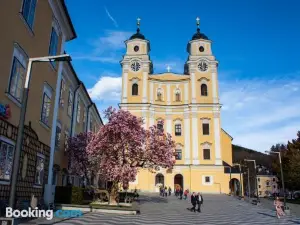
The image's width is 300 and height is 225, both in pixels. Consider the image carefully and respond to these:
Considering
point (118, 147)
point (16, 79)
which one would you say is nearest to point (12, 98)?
point (16, 79)

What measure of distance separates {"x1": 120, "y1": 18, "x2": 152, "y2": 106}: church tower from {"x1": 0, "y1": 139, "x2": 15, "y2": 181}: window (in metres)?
39.6

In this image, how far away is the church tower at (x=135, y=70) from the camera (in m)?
51.9

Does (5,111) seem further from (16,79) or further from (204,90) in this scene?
(204,90)

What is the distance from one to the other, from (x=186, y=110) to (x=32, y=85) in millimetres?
38705

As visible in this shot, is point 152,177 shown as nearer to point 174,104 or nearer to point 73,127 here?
point 174,104

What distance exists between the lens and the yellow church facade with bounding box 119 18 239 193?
47.8m

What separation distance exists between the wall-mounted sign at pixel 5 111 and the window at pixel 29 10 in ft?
13.3

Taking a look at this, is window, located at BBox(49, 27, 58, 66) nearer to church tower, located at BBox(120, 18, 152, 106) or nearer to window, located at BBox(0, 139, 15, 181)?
window, located at BBox(0, 139, 15, 181)

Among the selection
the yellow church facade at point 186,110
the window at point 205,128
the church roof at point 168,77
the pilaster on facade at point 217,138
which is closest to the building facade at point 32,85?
the yellow church facade at point 186,110

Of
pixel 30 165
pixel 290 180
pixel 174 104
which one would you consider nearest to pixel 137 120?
pixel 30 165

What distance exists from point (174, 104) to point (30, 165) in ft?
129

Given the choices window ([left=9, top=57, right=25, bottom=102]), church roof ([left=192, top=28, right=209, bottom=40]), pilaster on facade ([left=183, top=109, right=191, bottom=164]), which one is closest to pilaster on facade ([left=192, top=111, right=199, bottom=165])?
pilaster on facade ([left=183, top=109, right=191, bottom=164])

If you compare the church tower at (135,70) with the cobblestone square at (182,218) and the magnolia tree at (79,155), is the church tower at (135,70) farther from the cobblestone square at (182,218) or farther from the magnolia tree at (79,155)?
the cobblestone square at (182,218)

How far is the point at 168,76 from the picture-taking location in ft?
179
